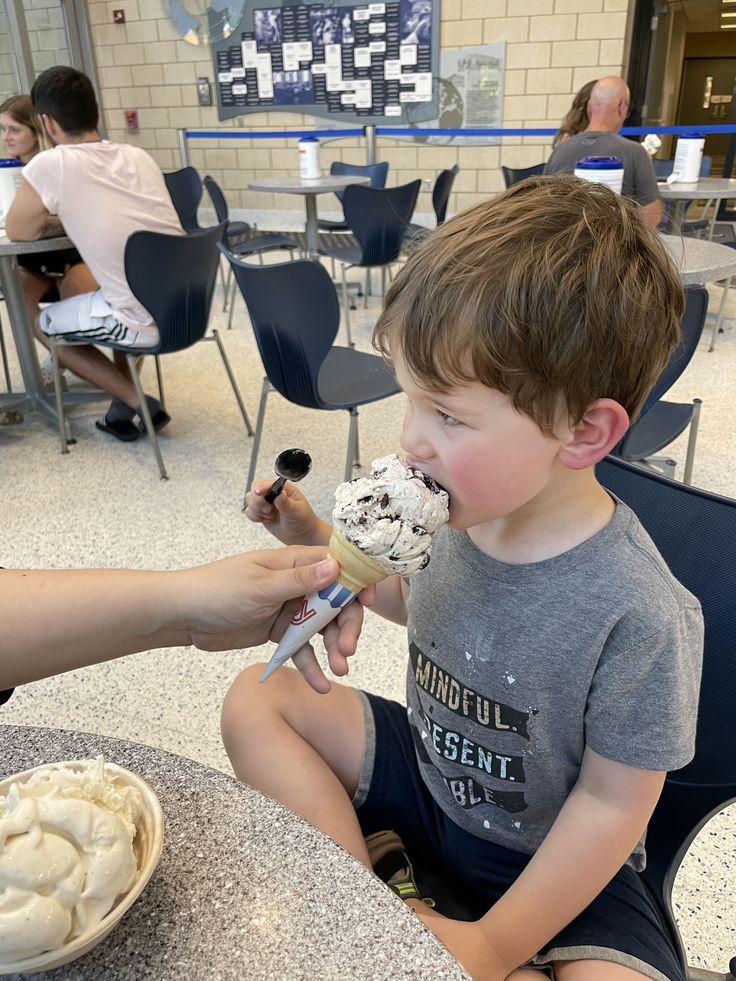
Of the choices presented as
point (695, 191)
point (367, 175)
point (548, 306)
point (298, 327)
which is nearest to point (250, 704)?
point (548, 306)

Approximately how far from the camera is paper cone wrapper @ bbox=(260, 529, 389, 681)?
767 millimetres

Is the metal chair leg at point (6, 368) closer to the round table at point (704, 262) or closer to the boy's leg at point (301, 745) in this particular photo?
the round table at point (704, 262)

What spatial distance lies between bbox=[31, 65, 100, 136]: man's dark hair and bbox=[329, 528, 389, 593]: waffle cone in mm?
2845

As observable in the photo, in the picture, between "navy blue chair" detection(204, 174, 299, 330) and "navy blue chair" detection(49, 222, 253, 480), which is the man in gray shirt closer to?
"navy blue chair" detection(49, 222, 253, 480)

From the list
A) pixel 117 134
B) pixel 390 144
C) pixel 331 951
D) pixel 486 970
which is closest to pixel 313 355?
pixel 486 970

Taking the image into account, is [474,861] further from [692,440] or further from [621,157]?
[621,157]

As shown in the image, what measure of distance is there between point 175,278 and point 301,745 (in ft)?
7.06

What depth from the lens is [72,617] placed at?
74cm

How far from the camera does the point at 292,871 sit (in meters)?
0.53

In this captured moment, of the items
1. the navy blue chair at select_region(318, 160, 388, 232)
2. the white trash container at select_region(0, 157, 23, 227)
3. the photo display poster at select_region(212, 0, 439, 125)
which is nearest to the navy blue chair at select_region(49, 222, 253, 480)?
the white trash container at select_region(0, 157, 23, 227)

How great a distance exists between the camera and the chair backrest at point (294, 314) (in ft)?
7.19

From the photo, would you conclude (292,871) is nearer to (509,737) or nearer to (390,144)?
(509,737)

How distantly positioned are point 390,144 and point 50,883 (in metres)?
7.47

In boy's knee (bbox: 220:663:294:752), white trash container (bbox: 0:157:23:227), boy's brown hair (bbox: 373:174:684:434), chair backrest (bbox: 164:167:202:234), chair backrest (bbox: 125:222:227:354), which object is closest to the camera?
boy's brown hair (bbox: 373:174:684:434)
